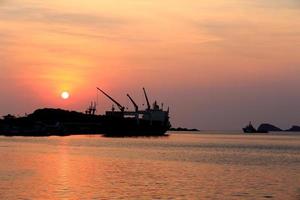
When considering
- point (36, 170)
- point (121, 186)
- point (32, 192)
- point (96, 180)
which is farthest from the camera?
point (36, 170)

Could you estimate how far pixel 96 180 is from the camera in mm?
64875

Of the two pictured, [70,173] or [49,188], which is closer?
[49,188]

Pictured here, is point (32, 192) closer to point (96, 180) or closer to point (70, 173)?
point (96, 180)

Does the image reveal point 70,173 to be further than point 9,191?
Yes

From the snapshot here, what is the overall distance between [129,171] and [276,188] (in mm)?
23130

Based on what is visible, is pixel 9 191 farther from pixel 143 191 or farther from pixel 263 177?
pixel 263 177

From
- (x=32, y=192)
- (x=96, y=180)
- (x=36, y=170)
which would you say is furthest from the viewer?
(x=36, y=170)

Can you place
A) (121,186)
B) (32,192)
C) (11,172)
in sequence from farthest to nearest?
(11,172) → (121,186) → (32,192)

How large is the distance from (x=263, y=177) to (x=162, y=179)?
13.2 m

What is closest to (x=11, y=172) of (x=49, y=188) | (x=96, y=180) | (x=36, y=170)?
(x=36, y=170)

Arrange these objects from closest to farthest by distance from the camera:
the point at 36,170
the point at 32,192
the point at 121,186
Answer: the point at 32,192 < the point at 121,186 < the point at 36,170

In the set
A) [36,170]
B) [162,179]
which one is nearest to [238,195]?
[162,179]

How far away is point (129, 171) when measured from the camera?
78.1m

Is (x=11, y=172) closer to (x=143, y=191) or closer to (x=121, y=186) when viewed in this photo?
(x=121, y=186)
